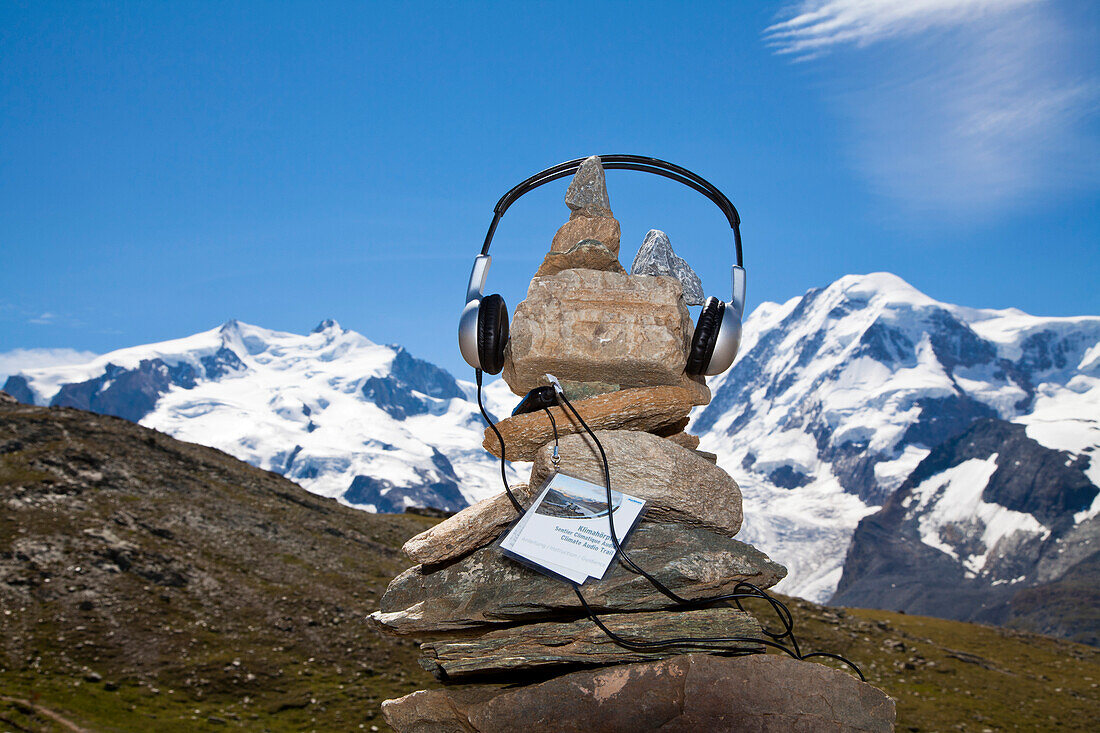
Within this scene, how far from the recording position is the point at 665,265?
9.51 m

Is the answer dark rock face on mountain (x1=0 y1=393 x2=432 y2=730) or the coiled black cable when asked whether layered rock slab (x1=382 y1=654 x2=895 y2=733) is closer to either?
the coiled black cable

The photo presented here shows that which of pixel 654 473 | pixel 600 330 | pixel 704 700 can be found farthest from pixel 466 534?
pixel 704 700

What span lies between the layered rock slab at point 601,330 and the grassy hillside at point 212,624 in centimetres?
2582

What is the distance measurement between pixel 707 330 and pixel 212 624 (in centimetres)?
3789

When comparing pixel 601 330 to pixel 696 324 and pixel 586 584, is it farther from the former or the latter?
pixel 586 584

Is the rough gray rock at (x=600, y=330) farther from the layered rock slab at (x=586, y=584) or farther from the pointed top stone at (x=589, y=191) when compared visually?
the layered rock slab at (x=586, y=584)

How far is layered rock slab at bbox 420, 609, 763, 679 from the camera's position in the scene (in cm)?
682

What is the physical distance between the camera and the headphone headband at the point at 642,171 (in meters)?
9.05

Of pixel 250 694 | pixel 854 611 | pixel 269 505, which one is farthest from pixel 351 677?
pixel 854 611

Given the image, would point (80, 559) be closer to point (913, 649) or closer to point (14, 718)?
point (14, 718)

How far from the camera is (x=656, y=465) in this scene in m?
7.82

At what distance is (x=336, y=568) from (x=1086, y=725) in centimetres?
4642

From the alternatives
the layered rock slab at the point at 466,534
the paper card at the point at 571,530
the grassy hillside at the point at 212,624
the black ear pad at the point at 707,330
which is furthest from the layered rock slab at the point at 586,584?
the grassy hillside at the point at 212,624

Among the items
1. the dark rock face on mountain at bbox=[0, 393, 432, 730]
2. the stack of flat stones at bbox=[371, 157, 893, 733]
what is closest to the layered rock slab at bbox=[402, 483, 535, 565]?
the stack of flat stones at bbox=[371, 157, 893, 733]
